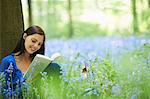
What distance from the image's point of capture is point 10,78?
4.07 m

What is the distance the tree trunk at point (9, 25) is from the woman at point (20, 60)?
0.69 meters

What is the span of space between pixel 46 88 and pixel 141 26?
26.6 meters

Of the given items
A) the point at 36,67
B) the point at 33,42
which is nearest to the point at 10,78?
the point at 36,67

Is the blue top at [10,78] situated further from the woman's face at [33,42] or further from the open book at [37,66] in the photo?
the woman's face at [33,42]

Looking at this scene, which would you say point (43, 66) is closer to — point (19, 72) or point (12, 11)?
point (19, 72)

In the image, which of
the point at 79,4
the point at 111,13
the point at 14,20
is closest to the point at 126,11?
the point at 111,13

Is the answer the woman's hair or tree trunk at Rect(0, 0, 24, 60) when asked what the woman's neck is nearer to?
the woman's hair

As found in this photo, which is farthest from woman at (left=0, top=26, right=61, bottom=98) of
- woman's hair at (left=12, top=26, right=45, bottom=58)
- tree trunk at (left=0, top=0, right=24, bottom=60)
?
tree trunk at (left=0, top=0, right=24, bottom=60)

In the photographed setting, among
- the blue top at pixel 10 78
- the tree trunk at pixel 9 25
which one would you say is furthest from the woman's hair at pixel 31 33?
the tree trunk at pixel 9 25

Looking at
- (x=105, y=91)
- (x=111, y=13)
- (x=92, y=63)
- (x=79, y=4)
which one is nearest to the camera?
(x=105, y=91)

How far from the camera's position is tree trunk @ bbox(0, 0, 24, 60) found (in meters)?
5.10

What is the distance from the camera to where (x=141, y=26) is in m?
29.8

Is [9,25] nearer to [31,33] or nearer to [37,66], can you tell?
[31,33]

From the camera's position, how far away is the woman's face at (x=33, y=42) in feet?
13.7
